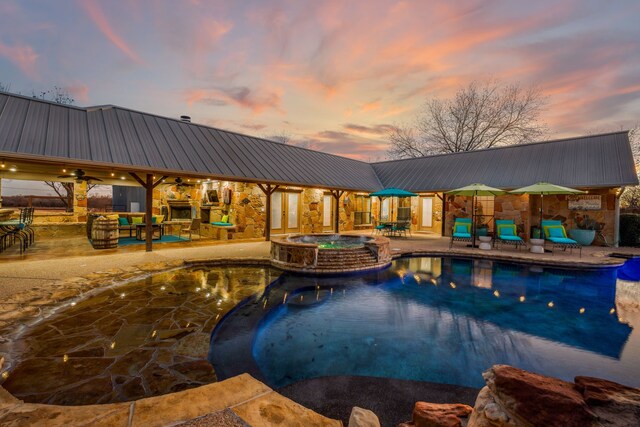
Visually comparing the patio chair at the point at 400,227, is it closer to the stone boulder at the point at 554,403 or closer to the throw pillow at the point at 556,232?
the throw pillow at the point at 556,232

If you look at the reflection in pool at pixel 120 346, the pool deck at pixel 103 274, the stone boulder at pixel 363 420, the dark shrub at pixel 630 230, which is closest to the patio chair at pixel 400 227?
the pool deck at pixel 103 274

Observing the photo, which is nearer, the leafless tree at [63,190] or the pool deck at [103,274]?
the pool deck at [103,274]

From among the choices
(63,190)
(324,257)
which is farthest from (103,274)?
(63,190)

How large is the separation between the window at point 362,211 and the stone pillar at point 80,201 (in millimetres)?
15022

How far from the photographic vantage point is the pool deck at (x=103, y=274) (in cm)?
200

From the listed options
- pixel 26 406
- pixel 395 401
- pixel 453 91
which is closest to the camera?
pixel 26 406

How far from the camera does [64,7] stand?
32.9ft

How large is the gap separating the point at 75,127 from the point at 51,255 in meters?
4.20

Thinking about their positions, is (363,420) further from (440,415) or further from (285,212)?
(285,212)

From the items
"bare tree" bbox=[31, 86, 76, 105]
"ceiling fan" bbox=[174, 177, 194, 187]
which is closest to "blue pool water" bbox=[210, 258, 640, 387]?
"ceiling fan" bbox=[174, 177, 194, 187]

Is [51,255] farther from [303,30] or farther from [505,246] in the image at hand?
[505,246]

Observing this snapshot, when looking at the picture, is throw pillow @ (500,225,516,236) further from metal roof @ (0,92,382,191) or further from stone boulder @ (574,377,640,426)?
stone boulder @ (574,377,640,426)

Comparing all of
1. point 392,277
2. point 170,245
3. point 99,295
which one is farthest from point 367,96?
point 99,295

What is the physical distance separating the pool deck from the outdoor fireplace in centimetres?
481
